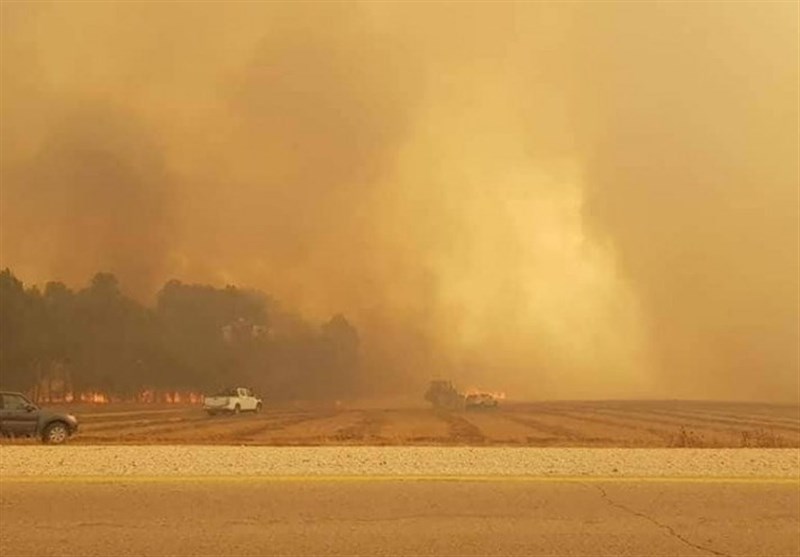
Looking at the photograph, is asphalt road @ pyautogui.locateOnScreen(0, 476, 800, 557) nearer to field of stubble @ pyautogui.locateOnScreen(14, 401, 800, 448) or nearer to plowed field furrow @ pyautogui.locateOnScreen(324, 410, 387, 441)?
field of stubble @ pyautogui.locateOnScreen(14, 401, 800, 448)

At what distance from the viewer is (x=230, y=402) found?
51469mm

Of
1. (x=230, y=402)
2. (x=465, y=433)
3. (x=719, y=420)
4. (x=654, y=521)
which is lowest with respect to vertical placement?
(x=719, y=420)

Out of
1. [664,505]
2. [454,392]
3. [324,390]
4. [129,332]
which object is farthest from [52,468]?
[324,390]

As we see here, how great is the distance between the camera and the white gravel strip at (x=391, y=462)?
38.9ft

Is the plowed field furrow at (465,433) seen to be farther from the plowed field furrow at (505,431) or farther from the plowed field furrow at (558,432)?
the plowed field furrow at (558,432)

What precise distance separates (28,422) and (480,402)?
52362 millimetres

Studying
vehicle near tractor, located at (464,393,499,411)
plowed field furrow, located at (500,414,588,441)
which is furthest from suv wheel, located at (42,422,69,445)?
vehicle near tractor, located at (464,393,499,411)

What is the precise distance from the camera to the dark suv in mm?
22375

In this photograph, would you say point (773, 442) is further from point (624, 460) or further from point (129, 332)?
point (129, 332)

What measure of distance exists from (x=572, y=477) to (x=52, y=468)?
781 cm

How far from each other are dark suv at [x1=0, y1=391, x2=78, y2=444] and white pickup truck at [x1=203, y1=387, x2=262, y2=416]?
28.1m

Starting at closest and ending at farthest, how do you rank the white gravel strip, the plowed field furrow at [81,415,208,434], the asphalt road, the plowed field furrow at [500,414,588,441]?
the asphalt road
the white gravel strip
the plowed field furrow at [500,414,588,441]
the plowed field furrow at [81,415,208,434]

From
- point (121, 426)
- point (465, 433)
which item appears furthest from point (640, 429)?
point (121, 426)

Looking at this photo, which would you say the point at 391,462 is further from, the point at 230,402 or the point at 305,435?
the point at 230,402
